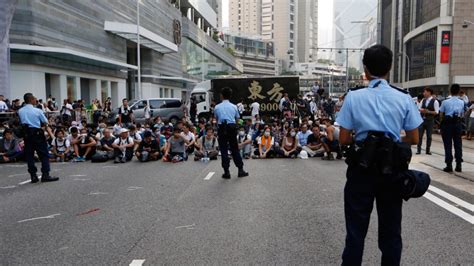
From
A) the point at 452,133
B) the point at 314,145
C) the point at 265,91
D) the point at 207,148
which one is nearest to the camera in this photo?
the point at 452,133

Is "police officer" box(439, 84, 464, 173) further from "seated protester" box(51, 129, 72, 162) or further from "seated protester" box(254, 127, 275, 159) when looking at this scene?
"seated protester" box(51, 129, 72, 162)

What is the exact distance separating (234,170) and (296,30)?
18728cm

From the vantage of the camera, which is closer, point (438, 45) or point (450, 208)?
point (450, 208)

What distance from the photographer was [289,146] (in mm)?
14133

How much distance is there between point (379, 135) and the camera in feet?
11.0

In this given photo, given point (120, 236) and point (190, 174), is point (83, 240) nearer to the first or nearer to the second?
point (120, 236)

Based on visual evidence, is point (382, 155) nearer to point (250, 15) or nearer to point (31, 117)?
point (31, 117)

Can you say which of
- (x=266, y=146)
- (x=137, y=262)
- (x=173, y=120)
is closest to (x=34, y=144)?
(x=137, y=262)

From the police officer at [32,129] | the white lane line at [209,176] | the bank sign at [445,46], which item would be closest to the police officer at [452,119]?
the white lane line at [209,176]

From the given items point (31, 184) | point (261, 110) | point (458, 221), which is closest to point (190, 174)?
point (31, 184)

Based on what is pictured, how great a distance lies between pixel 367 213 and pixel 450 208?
149 inches

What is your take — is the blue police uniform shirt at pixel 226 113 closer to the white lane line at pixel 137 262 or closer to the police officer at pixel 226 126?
the police officer at pixel 226 126

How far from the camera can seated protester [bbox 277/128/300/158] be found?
1395 cm

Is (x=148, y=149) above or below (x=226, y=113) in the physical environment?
below
